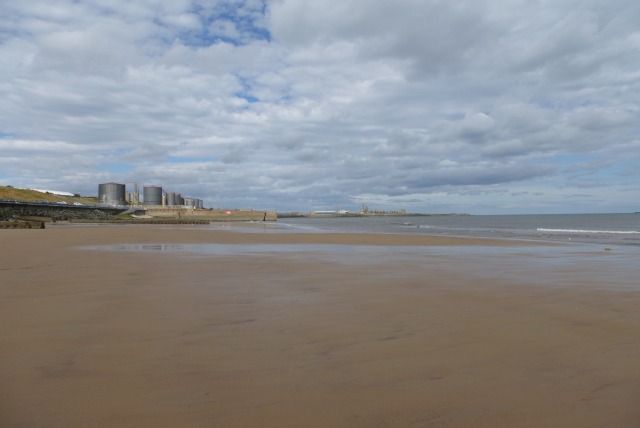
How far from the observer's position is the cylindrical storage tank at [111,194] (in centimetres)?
13600

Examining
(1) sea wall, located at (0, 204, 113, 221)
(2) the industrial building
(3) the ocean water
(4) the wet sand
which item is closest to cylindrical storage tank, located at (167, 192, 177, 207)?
(2) the industrial building

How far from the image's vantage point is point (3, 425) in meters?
3.12

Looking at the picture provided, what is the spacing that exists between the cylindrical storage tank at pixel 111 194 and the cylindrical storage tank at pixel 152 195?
26.8ft

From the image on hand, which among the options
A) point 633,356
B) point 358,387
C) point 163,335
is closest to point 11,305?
point 163,335

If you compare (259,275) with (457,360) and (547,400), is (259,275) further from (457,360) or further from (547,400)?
(547,400)

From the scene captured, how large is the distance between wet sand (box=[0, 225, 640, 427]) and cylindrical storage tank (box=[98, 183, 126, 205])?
455ft

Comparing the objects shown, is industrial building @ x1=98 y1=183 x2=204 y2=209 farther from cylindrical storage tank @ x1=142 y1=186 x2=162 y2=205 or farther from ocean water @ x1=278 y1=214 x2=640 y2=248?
ocean water @ x1=278 y1=214 x2=640 y2=248

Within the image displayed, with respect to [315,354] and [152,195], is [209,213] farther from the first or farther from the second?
[315,354]

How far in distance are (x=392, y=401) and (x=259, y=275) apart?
285 inches

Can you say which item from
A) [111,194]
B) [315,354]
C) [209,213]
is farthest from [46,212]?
[315,354]

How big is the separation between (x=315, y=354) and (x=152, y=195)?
152573 mm

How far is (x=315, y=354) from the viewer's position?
15.6ft

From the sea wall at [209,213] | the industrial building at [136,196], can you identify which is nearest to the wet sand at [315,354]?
the sea wall at [209,213]

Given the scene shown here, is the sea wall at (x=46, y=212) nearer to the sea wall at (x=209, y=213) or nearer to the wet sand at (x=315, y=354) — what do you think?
the sea wall at (x=209, y=213)
